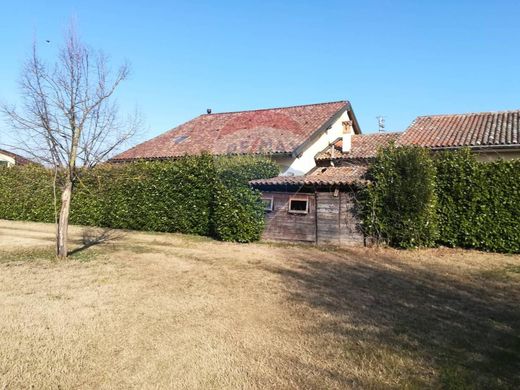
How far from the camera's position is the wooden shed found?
12.6 m

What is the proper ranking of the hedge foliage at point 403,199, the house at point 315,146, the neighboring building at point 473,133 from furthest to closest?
the neighboring building at point 473,133, the house at point 315,146, the hedge foliage at point 403,199

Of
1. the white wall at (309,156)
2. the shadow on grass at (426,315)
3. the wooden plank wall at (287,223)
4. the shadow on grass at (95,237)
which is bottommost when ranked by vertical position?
the shadow on grass at (426,315)

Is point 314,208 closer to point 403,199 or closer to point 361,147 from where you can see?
point 403,199

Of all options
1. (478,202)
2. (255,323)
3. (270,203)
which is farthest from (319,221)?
(255,323)

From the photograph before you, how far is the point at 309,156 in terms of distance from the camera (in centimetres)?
2070

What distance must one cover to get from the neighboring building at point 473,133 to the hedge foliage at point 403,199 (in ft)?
16.4

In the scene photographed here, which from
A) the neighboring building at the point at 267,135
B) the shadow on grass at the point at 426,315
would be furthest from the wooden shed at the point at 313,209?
the neighboring building at the point at 267,135

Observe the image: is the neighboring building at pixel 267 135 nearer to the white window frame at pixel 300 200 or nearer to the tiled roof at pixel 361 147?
the tiled roof at pixel 361 147

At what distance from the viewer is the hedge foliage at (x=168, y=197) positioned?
13555 mm

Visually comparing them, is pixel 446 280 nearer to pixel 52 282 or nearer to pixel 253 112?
pixel 52 282

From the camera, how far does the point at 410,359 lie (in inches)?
167

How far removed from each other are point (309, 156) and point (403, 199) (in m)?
9.47

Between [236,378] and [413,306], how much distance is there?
12.6 ft

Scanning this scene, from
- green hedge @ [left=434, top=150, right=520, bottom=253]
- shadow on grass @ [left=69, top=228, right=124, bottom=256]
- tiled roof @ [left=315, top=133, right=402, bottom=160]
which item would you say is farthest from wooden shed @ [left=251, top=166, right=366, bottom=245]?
tiled roof @ [left=315, top=133, right=402, bottom=160]
